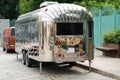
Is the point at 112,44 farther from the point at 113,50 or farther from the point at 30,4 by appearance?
the point at 30,4

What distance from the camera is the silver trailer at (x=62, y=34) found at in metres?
15.4

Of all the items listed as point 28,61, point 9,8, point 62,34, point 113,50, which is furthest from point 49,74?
point 9,8

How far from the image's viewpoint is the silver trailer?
50.7 ft

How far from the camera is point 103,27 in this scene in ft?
92.2

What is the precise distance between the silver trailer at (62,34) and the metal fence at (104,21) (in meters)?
9.88

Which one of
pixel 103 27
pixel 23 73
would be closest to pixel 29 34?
pixel 23 73

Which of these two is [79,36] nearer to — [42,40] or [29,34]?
[42,40]

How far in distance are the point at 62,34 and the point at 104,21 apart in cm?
1262

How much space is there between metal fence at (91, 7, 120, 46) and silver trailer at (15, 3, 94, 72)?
9.88 meters

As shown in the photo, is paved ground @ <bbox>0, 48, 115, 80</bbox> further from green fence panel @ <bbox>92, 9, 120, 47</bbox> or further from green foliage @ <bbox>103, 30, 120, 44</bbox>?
green fence panel @ <bbox>92, 9, 120, 47</bbox>

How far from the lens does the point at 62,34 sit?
15.7 m

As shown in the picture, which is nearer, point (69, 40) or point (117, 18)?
point (69, 40)

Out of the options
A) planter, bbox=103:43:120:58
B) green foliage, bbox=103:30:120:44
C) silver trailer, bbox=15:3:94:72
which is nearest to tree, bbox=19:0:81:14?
green foliage, bbox=103:30:120:44

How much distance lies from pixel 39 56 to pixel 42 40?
65cm
